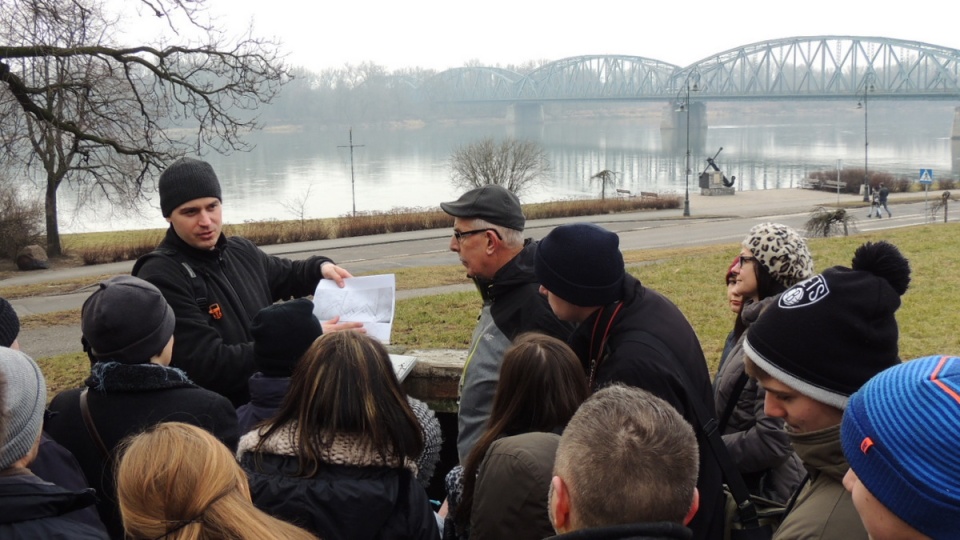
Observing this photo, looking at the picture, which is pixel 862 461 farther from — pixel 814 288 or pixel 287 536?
pixel 287 536

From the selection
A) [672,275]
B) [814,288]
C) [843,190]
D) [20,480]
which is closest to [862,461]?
[814,288]

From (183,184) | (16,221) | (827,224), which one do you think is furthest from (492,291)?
(16,221)

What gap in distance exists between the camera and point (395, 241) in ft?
93.8

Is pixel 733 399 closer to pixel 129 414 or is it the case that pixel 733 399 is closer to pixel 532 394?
pixel 532 394

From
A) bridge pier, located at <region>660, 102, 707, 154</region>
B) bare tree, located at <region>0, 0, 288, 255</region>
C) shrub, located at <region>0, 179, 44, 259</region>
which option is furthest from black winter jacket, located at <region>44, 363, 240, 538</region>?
bridge pier, located at <region>660, 102, 707, 154</region>

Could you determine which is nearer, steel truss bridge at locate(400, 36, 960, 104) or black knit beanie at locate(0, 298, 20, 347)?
black knit beanie at locate(0, 298, 20, 347)

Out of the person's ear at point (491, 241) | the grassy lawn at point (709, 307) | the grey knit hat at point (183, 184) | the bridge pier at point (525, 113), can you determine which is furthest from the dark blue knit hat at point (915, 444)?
the bridge pier at point (525, 113)

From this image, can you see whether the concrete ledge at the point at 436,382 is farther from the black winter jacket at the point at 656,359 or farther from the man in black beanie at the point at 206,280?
the black winter jacket at the point at 656,359

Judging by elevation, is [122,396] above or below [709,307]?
above

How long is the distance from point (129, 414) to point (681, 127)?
135m

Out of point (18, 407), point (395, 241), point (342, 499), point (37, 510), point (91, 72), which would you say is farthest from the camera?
point (395, 241)

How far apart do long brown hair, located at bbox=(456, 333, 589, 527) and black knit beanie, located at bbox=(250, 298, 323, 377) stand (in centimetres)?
75

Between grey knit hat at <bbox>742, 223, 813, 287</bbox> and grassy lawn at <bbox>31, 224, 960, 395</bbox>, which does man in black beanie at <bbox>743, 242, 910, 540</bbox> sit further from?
grassy lawn at <bbox>31, 224, 960, 395</bbox>

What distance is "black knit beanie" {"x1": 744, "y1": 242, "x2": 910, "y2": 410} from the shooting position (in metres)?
2.22
